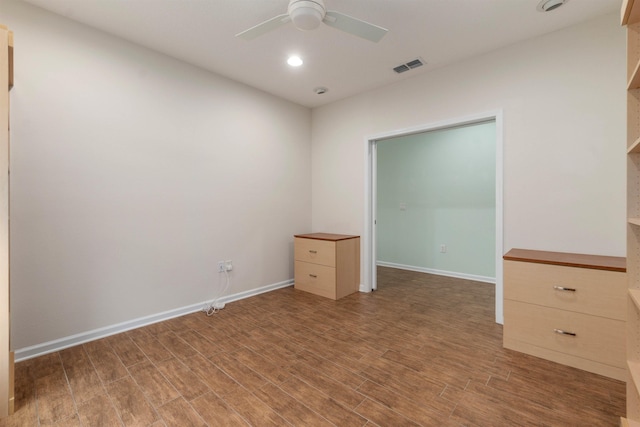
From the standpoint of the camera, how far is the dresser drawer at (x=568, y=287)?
1.79 m

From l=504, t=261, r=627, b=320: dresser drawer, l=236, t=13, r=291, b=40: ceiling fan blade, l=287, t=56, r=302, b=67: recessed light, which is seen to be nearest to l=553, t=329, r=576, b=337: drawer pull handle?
l=504, t=261, r=627, b=320: dresser drawer

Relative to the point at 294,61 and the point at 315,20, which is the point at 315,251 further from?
the point at 315,20

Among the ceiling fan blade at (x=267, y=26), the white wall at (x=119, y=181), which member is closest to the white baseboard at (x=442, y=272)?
the white wall at (x=119, y=181)

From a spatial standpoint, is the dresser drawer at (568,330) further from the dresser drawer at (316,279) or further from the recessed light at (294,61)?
the recessed light at (294,61)

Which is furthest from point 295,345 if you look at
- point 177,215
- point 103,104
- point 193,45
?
point 193,45

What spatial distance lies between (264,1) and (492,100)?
7.34ft

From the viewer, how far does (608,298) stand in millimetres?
1804

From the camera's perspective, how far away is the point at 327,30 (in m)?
2.34

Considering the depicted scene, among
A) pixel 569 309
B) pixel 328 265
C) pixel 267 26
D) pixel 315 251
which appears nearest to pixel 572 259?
pixel 569 309

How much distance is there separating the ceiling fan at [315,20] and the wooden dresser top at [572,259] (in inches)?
76.5

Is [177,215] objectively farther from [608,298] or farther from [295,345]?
[608,298]

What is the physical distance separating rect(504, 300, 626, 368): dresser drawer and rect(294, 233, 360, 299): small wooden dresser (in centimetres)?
174

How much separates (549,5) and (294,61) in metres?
2.11

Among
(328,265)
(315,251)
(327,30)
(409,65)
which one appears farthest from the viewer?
(315,251)
